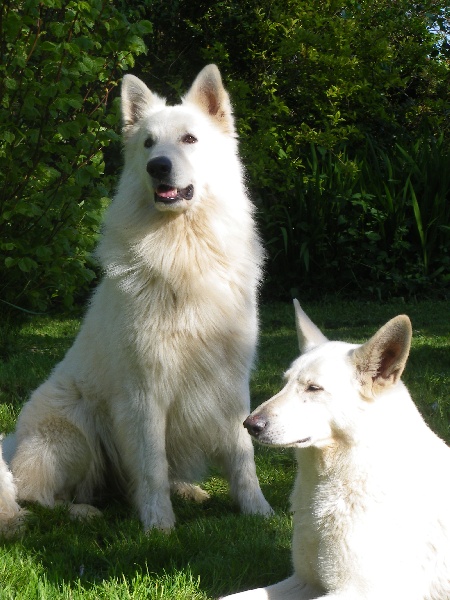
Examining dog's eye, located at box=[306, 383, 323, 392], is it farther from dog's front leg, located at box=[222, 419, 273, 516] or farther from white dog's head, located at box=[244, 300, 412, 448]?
dog's front leg, located at box=[222, 419, 273, 516]

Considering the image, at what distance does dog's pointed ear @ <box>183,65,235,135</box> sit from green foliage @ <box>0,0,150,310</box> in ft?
6.28

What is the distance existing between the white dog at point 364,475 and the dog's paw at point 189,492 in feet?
5.36

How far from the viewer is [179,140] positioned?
418cm

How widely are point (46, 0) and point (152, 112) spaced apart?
2.05m

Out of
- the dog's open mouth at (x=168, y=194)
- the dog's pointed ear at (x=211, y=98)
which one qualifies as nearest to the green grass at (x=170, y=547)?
the dog's open mouth at (x=168, y=194)

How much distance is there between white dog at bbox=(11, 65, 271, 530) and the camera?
13.3 ft

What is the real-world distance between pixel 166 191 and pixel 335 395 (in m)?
1.74

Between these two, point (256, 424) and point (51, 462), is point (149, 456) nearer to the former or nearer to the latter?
point (51, 462)

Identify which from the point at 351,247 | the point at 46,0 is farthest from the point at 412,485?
the point at 351,247

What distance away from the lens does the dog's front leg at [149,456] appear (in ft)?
13.1

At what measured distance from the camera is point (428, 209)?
10266 mm

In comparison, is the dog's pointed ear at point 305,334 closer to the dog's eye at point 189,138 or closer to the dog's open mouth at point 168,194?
the dog's open mouth at point 168,194

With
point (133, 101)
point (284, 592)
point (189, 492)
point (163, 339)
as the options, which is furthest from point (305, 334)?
point (133, 101)

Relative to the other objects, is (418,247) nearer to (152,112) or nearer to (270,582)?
(152,112)
